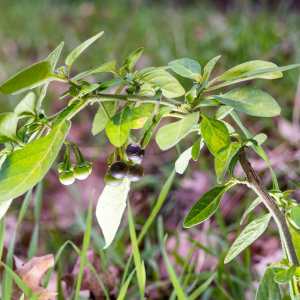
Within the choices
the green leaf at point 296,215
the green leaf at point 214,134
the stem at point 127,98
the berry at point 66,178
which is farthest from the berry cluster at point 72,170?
the green leaf at point 296,215

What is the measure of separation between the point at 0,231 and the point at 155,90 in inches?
20.9

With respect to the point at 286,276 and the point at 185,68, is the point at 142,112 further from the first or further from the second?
the point at 286,276

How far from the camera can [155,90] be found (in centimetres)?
47

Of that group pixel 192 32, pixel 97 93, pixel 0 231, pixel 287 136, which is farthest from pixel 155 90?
pixel 192 32

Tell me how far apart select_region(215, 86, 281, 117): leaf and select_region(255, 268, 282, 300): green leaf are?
253 mm

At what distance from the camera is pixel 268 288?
0.46 metres

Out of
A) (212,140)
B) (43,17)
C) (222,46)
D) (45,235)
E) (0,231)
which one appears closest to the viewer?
(212,140)

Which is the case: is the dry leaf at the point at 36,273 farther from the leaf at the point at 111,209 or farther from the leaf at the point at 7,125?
the leaf at the point at 7,125

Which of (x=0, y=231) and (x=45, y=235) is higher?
(x=0, y=231)

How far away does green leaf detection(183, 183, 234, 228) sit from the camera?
0.47m

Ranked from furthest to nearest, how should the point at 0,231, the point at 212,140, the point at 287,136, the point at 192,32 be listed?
the point at 192,32
the point at 287,136
the point at 0,231
the point at 212,140

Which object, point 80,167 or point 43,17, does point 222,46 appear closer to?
point 80,167

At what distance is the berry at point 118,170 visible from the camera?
1.54ft

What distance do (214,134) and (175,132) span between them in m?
0.10
